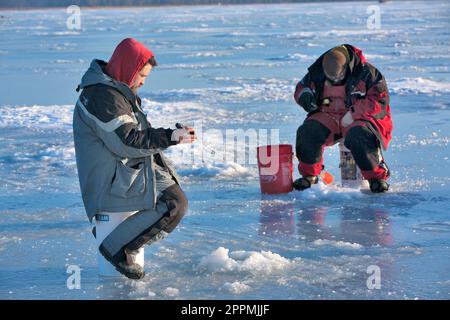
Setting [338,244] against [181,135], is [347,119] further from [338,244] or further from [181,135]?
[181,135]

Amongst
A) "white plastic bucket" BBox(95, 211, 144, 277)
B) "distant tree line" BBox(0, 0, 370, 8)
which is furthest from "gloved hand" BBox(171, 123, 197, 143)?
"distant tree line" BBox(0, 0, 370, 8)

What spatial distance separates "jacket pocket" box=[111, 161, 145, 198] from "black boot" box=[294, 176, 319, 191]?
228 cm

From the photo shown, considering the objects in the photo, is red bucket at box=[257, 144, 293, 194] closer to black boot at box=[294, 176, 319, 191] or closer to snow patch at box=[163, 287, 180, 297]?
black boot at box=[294, 176, 319, 191]

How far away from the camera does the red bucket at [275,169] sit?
6.03 metres

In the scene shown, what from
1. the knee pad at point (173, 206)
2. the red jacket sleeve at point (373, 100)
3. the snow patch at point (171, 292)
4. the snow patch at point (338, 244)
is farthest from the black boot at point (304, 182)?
the snow patch at point (171, 292)

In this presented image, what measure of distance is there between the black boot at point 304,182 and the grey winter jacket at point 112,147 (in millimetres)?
2214

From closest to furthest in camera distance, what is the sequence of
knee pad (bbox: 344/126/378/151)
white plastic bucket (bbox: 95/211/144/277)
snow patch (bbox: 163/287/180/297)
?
snow patch (bbox: 163/287/180/297) → white plastic bucket (bbox: 95/211/144/277) → knee pad (bbox: 344/126/378/151)

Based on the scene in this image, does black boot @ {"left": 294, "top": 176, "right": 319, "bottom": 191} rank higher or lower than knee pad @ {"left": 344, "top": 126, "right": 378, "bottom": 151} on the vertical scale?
lower

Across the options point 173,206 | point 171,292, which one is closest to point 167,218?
point 173,206

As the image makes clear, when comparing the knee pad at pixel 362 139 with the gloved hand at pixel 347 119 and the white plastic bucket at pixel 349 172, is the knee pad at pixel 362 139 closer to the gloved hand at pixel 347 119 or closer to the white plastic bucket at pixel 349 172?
the gloved hand at pixel 347 119

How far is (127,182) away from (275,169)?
217 centimetres

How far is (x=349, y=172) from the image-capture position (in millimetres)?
6230

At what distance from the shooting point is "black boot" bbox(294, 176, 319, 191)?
6152 millimetres
